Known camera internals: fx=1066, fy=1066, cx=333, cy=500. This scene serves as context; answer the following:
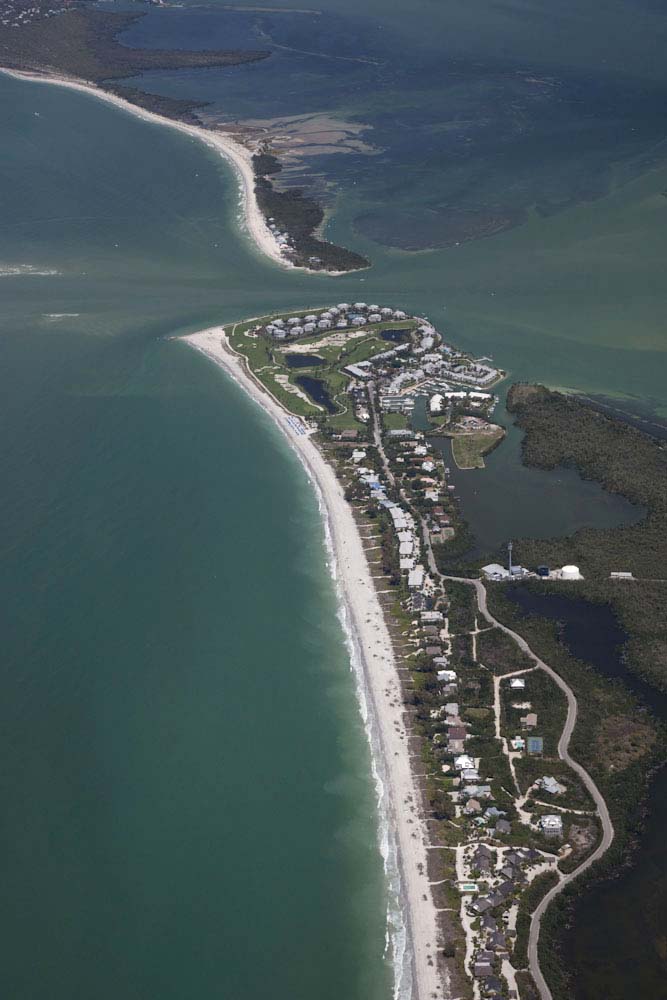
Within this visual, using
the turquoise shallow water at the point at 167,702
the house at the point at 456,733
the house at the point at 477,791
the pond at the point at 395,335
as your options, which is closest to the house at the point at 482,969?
the turquoise shallow water at the point at 167,702

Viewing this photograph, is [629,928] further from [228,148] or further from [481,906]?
[228,148]

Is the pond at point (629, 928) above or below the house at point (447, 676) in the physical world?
below

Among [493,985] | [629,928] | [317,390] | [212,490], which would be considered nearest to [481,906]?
[493,985]

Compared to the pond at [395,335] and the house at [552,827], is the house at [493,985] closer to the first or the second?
the house at [552,827]

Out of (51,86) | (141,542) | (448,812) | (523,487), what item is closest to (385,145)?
(51,86)

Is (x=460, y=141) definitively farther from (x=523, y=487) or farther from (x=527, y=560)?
(x=527, y=560)

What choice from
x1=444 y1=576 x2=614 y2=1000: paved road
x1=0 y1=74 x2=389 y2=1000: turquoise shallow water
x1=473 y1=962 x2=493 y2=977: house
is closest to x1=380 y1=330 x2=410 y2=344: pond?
x1=0 y1=74 x2=389 y2=1000: turquoise shallow water
